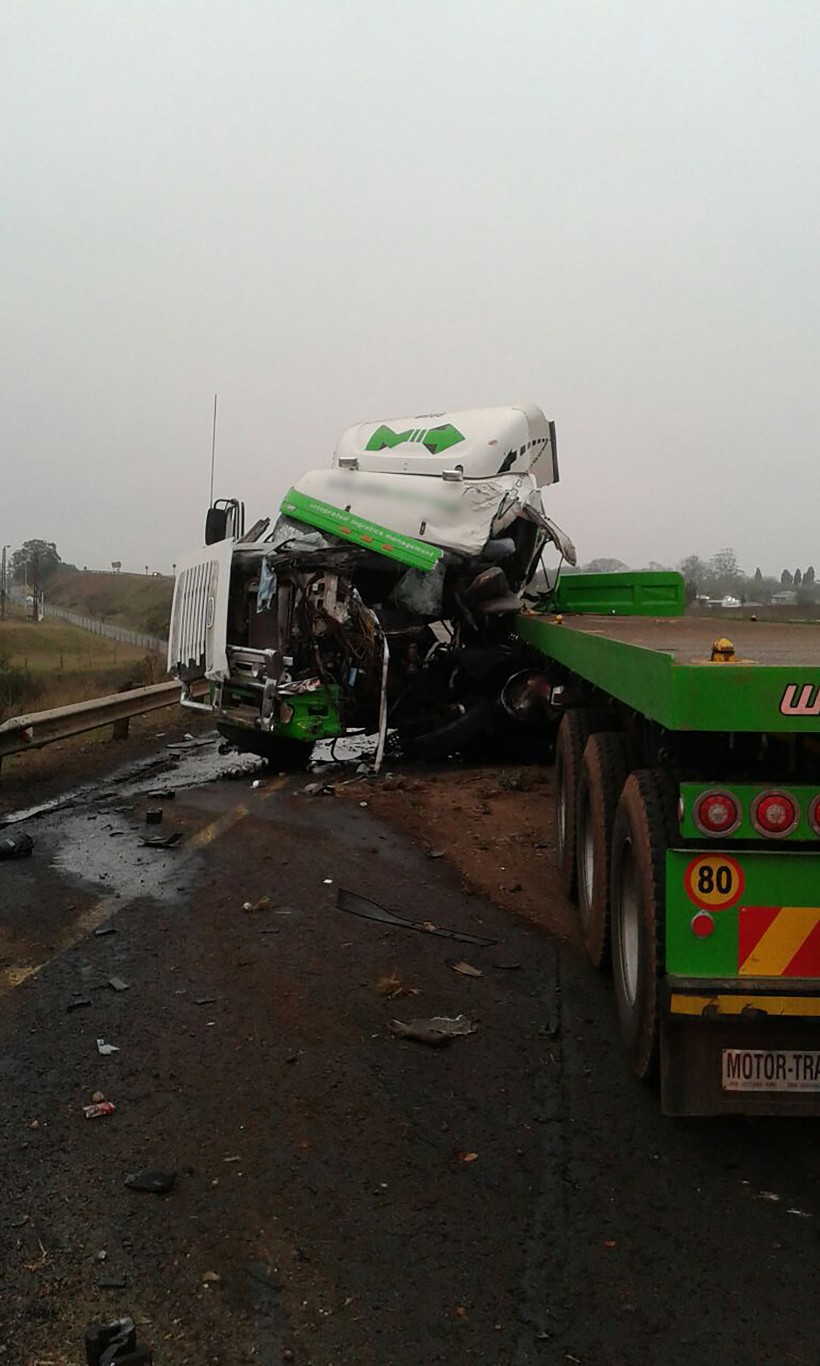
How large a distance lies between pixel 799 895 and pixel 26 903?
4603 millimetres

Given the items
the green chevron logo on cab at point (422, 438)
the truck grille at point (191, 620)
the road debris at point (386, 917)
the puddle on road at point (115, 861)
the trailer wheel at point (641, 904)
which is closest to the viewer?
the trailer wheel at point (641, 904)

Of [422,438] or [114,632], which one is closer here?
[422,438]

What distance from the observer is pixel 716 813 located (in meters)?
3.51

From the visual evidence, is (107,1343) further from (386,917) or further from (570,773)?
(570,773)

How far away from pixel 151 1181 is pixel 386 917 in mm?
2980

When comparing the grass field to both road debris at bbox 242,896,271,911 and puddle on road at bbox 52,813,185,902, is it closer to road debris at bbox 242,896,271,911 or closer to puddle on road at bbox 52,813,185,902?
puddle on road at bbox 52,813,185,902

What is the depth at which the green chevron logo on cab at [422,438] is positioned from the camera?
1159cm

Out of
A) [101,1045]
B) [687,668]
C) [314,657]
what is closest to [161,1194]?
[101,1045]

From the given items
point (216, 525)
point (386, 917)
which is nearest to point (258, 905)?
point (386, 917)

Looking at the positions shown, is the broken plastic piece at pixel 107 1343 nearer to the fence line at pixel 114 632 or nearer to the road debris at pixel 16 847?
the road debris at pixel 16 847

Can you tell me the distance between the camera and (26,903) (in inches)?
256

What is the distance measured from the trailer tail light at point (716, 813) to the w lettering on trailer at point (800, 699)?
34cm

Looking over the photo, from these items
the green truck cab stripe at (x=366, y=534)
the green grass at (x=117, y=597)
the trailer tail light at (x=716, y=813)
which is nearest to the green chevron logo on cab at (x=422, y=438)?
the green truck cab stripe at (x=366, y=534)

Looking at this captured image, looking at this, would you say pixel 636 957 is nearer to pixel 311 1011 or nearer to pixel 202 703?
pixel 311 1011
